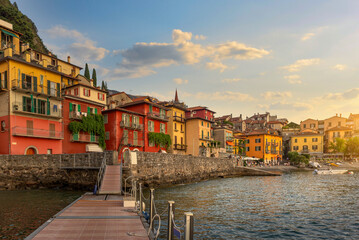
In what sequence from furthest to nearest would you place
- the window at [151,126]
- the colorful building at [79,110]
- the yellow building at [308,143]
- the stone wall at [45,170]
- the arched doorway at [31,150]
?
1. the yellow building at [308,143]
2. the window at [151,126]
3. the colorful building at [79,110]
4. the arched doorway at [31,150]
5. the stone wall at [45,170]

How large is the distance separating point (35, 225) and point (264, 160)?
83858 mm

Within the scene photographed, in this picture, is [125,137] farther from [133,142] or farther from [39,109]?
[39,109]

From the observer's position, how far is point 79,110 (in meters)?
41.1

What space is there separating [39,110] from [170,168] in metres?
19.9

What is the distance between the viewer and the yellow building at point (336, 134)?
103 m

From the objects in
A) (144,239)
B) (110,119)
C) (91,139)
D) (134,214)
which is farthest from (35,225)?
(110,119)

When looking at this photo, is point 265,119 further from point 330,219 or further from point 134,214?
point 134,214

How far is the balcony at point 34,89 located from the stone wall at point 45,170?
9276mm

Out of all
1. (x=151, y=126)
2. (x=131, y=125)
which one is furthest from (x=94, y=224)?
(x=151, y=126)

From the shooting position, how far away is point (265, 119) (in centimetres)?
13188

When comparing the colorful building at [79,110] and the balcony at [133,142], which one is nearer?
the colorful building at [79,110]

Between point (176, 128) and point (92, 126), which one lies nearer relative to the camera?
point (92, 126)

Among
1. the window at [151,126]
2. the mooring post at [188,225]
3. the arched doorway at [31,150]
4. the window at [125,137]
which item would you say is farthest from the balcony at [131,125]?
the mooring post at [188,225]

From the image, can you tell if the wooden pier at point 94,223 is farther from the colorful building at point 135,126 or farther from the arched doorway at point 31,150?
the colorful building at point 135,126
